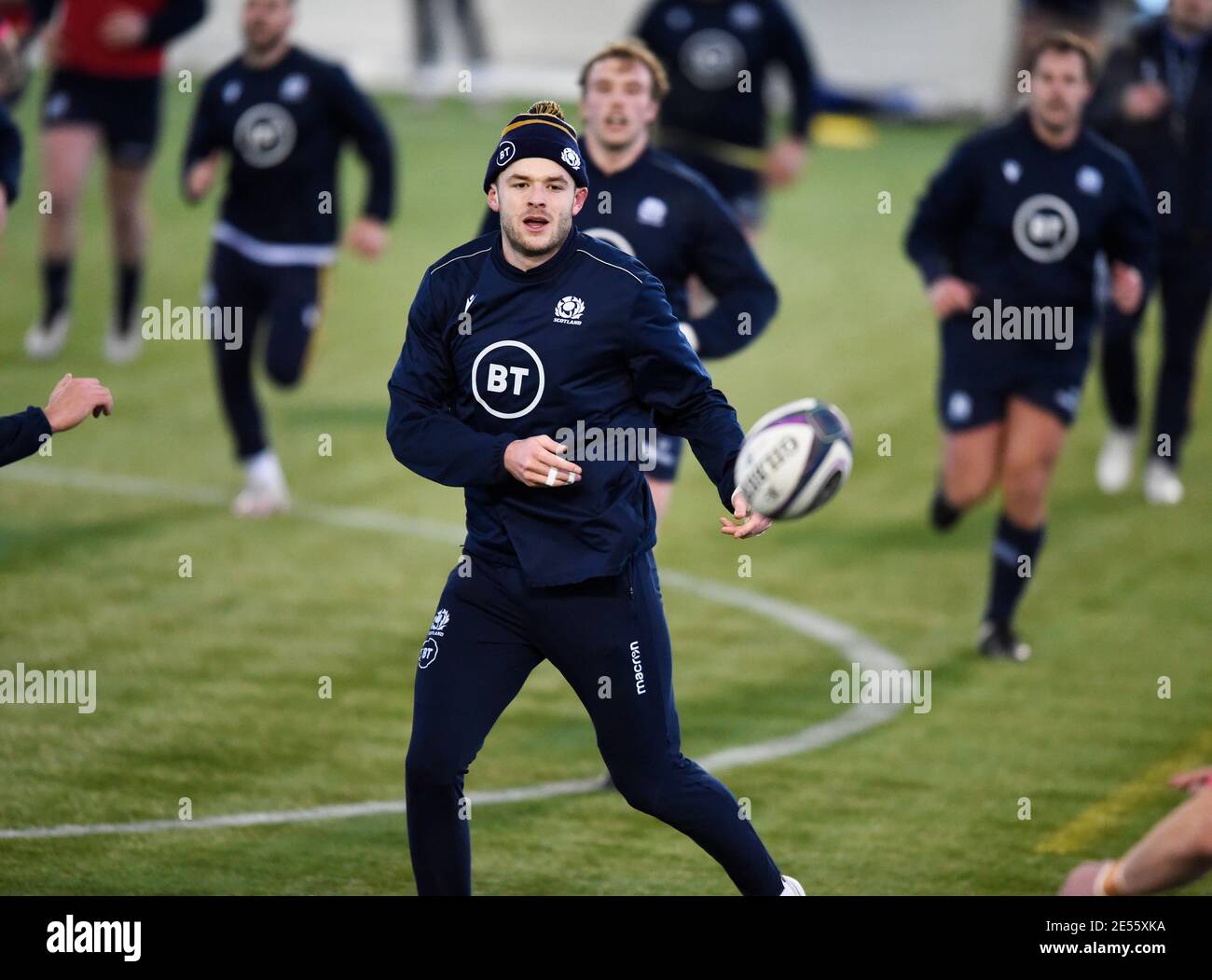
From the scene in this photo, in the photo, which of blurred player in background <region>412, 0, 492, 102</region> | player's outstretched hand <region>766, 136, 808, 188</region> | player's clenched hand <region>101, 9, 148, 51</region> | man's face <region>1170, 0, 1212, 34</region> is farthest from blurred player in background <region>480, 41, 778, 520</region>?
blurred player in background <region>412, 0, 492, 102</region>

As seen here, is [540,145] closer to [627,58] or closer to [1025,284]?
[627,58]

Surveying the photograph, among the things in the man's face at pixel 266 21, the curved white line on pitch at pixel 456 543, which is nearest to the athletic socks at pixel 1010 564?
the curved white line on pitch at pixel 456 543

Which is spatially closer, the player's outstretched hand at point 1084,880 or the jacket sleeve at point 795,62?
the player's outstretched hand at point 1084,880

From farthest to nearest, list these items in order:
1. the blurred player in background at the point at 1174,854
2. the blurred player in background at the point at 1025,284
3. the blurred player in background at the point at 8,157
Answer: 1. the blurred player in background at the point at 1025,284
2. the blurred player in background at the point at 8,157
3. the blurred player in background at the point at 1174,854

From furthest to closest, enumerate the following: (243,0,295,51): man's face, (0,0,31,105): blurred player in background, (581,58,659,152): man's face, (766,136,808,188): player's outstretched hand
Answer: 1. (766,136,808,188): player's outstretched hand
2. (243,0,295,51): man's face
3. (0,0,31,105): blurred player in background
4. (581,58,659,152): man's face

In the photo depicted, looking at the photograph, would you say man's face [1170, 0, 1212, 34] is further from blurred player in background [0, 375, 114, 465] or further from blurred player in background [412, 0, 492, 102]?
blurred player in background [412, 0, 492, 102]

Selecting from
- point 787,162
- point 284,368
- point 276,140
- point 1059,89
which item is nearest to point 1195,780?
point 1059,89

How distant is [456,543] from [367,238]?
6.15 feet

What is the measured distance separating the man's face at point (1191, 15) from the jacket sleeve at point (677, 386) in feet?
22.9

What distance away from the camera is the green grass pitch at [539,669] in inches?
283

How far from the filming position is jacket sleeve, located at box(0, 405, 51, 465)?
618 centimetres

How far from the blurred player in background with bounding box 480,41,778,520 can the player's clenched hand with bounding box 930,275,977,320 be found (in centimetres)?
171

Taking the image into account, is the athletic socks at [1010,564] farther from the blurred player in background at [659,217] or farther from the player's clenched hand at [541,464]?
the player's clenched hand at [541,464]

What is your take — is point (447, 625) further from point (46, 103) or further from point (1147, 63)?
point (46, 103)
